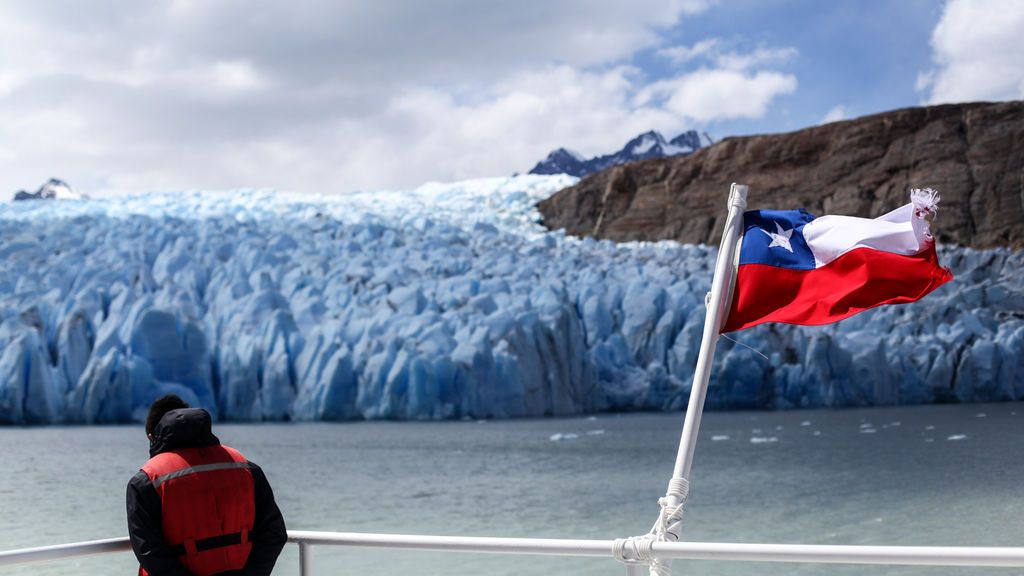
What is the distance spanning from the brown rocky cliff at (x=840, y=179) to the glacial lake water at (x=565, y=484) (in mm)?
22843

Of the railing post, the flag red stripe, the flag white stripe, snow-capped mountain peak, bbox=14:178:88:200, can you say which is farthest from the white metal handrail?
snow-capped mountain peak, bbox=14:178:88:200

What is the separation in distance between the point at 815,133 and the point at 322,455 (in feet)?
118

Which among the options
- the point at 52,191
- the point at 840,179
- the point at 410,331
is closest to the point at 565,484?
the point at 410,331

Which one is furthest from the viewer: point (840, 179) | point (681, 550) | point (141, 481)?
point (840, 179)

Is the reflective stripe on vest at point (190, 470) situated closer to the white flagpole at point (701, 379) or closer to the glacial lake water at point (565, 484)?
the white flagpole at point (701, 379)

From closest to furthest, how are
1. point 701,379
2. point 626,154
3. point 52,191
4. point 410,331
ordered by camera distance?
point 701,379, point 410,331, point 52,191, point 626,154

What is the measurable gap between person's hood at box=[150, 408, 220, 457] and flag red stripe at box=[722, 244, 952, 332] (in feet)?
4.44

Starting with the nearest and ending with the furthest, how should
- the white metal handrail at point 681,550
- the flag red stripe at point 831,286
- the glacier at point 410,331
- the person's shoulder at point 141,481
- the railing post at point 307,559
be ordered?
the white metal handrail at point 681,550, the person's shoulder at point 141,481, the railing post at point 307,559, the flag red stripe at point 831,286, the glacier at point 410,331

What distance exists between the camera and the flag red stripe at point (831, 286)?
8.92 feet

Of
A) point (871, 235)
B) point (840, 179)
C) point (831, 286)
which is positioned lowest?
point (831, 286)

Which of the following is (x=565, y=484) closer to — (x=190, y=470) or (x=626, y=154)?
(x=190, y=470)

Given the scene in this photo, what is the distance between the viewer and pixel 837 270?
2.78 metres

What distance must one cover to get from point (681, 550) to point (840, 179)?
4534 cm

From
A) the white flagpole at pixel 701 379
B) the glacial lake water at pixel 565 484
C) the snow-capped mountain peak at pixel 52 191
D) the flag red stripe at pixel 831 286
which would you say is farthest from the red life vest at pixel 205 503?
the snow-capped mountain peak at pixel 52 191
